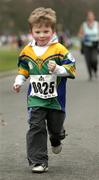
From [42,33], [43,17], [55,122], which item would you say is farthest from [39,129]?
[43,17]

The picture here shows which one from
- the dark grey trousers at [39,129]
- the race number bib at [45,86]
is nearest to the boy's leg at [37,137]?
the dark grey trousers at [39,129]

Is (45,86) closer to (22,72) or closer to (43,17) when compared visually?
(22,72)

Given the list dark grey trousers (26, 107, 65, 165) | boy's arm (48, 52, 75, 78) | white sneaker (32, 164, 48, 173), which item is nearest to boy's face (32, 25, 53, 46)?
boy's arm (48, 52, 75, 78)

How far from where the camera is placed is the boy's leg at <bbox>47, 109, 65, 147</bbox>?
6461 mm

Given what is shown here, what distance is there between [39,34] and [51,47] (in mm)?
172

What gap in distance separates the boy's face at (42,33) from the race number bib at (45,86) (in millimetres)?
333

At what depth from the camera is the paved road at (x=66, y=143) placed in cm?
634

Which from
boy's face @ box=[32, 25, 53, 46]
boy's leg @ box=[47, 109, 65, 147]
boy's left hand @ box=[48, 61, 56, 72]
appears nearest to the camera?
boy's left hand @ box=[48, 61, 56, 72]

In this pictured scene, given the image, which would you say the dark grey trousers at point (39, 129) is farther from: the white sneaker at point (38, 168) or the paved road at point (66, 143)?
the paved road at point (66, 143)

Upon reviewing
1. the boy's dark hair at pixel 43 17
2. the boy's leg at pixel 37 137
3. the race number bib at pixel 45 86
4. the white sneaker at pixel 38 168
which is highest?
the boy's dark hair at pixel 43 17

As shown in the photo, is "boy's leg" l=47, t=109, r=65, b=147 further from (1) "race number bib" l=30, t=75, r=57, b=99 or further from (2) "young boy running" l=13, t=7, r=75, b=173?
(1) "race number bib" l=30, t=75, r=57, b=99

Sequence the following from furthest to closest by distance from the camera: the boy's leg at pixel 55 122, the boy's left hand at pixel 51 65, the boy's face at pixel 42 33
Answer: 1. the boy's leg at pixel 55 122
2. the boy's face at pixel 42 33
3. the boy's left hand at pixel 51 65

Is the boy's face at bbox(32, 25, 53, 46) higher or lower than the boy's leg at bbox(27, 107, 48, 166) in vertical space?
higher

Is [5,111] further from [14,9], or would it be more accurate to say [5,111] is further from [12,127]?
[14,9]
